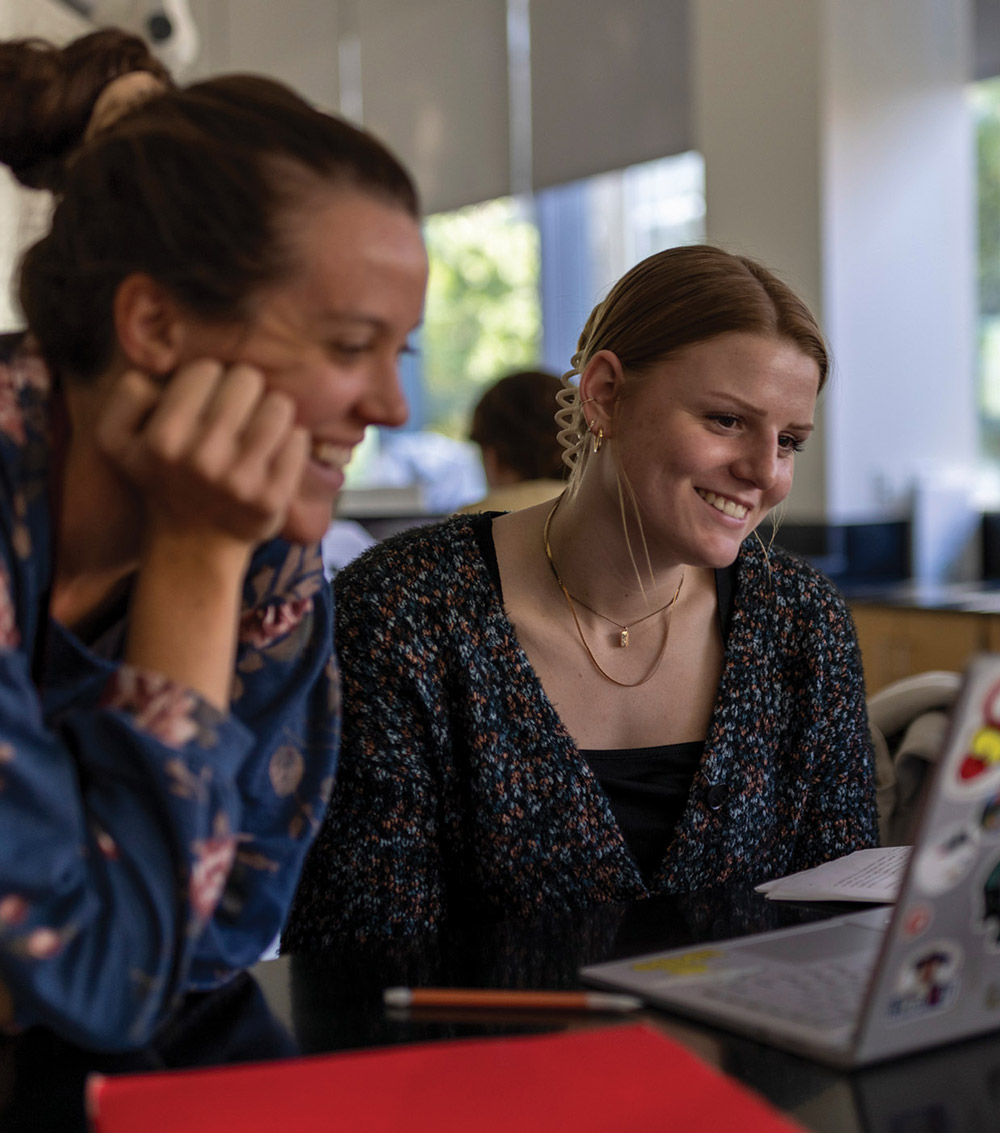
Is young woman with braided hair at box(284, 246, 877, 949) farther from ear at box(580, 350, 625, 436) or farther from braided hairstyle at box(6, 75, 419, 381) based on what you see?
braided hairstyle at box(6, 75, 419, 381)

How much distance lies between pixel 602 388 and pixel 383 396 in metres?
0.61

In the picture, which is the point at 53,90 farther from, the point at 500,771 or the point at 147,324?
the point at 500,771

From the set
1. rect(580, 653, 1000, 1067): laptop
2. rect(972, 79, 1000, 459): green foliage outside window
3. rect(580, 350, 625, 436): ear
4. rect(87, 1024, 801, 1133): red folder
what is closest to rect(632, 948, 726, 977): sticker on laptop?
rect(580, 653, 1000, 1067): laptop

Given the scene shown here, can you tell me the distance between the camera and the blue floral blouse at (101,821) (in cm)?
68

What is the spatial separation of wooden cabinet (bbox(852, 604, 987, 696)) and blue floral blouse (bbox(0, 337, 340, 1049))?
2524mm

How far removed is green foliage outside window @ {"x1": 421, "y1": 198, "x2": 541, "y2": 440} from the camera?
17.2ft

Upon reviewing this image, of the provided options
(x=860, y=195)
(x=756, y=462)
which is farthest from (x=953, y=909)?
(x=860, y=195)

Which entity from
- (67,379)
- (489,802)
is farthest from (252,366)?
(489,802)

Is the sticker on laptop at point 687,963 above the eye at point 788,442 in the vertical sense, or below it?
below

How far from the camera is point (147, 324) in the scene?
798 mm

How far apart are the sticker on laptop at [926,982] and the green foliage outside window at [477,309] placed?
460cm

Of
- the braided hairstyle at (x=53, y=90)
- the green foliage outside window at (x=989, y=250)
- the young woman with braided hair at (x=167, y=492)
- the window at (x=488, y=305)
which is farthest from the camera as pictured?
the window at (x=488, y=305)

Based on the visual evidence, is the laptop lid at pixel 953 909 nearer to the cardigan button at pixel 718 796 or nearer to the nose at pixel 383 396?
the nose at pixel 383 396

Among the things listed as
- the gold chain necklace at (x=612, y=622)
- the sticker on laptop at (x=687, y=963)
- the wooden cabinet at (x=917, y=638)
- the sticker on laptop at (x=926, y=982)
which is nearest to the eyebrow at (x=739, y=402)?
the gold chain necklace at (x=612, y=622)
